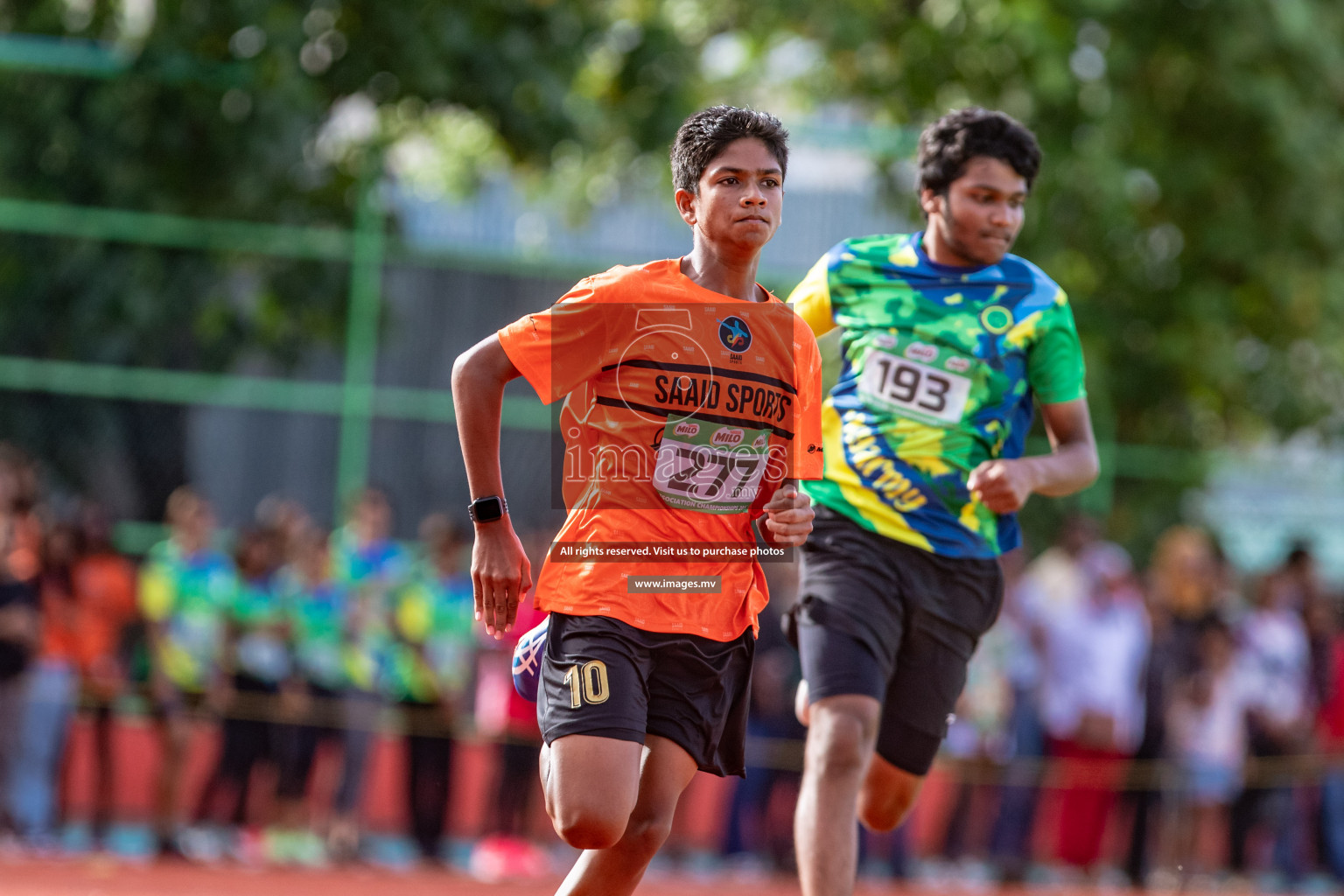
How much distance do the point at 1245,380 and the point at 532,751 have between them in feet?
25.1

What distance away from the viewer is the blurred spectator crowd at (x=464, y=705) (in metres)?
9.90

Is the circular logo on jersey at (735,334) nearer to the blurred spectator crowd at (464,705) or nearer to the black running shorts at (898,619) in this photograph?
the black running shorts at (898,619)

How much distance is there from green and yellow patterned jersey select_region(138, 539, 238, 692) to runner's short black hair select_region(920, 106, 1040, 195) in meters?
5.85

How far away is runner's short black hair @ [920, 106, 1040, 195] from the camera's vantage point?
5.33 metres

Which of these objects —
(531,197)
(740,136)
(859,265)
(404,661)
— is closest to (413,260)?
(531,197)

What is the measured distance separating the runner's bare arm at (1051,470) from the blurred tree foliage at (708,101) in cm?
701

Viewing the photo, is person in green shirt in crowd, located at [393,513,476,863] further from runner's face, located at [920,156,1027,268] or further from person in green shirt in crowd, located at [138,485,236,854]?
runner's face, located at [920,156,1027,268]

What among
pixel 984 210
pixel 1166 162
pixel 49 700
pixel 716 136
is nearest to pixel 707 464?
pixel 716 136

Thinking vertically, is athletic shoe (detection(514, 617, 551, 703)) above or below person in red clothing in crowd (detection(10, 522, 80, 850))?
above

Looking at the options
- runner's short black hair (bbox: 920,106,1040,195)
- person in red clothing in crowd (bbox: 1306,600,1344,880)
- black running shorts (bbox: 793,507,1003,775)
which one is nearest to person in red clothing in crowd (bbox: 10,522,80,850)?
black running shorts (bbox: 793,507,1003,775)

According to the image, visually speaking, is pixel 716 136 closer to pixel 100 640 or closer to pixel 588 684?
pixel 588 684

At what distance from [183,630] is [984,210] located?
6.28m

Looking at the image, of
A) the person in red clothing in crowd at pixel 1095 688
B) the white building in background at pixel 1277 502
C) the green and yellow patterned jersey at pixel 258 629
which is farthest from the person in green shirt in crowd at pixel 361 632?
the white building in background at pixel 1277 502

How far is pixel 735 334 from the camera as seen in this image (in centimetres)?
423
